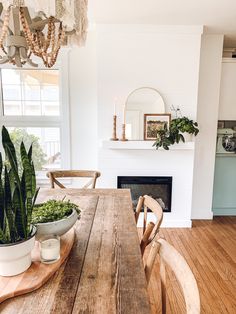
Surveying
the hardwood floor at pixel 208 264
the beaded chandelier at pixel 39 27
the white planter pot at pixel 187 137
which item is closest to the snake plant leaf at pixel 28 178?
the beaded chandelier at pixel 39 27

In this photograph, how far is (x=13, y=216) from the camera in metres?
0.88

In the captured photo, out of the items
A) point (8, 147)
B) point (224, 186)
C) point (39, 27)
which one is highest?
point (39, 27)

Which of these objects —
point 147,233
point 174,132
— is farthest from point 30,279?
point 174,132

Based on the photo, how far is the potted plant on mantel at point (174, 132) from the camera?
2.93 m

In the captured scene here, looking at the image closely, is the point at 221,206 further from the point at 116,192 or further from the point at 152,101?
the point at 116,192

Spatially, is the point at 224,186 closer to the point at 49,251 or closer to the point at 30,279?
the point at 49,251

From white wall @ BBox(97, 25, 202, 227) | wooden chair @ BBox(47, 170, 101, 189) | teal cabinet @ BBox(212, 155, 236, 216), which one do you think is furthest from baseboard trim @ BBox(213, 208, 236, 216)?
wooden chair @ BBox(47, 170, 101, 189)

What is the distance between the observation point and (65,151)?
3.35 metres

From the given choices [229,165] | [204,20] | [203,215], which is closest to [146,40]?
[204,20]

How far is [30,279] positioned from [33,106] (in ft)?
9.18

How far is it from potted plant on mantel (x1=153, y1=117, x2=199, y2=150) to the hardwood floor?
1.13 meters

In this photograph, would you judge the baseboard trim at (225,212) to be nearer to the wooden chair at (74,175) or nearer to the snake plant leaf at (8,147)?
the wooden chair at (74,175)

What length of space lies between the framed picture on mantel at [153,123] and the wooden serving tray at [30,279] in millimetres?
2298

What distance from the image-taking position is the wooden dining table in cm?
77
